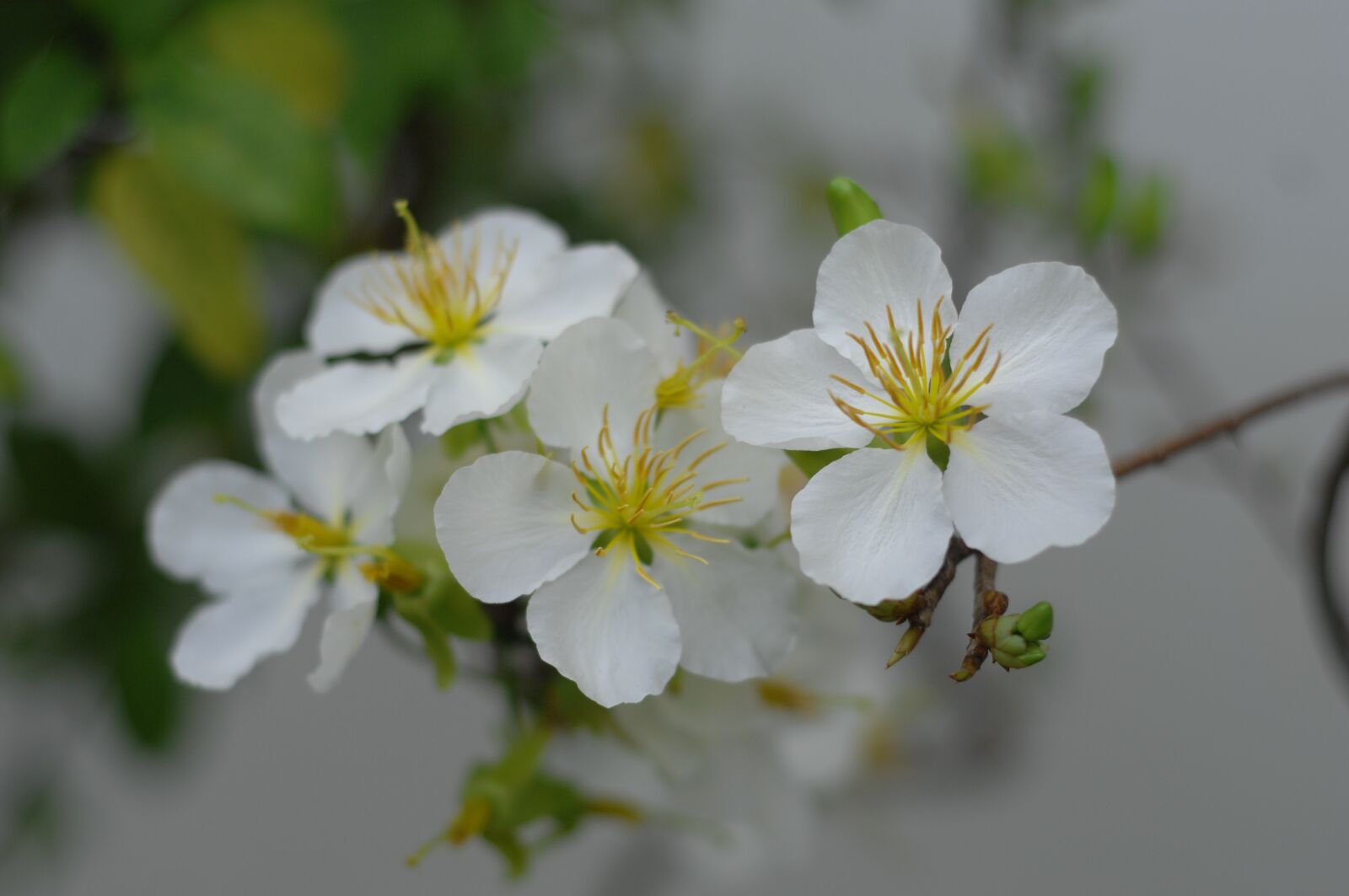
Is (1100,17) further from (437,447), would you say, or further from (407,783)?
(407,783)

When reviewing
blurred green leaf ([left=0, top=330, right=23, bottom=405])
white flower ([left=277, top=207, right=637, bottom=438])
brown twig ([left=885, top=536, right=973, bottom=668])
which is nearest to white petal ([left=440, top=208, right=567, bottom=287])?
white flower ([left=277, top=207, right=637, bottom=438])

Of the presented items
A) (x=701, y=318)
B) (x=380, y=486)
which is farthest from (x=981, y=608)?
(x=701, y=318)

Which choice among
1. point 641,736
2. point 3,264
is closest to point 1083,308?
point 641,736

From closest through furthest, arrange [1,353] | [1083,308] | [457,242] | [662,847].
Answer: [1083,308] < [457,242] < [1,353] < [662,847]

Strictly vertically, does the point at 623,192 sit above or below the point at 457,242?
below

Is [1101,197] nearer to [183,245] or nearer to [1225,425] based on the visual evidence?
[1225,425]
